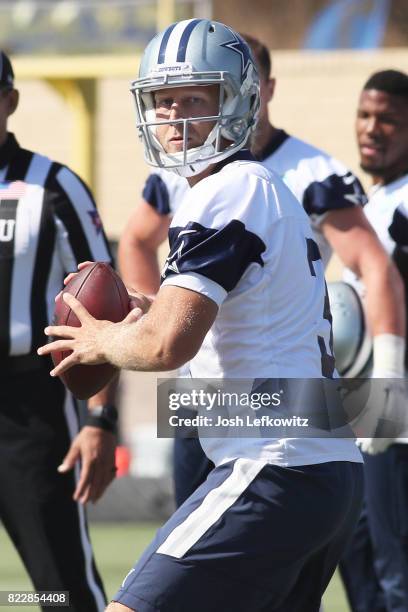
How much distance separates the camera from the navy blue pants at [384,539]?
5.24m

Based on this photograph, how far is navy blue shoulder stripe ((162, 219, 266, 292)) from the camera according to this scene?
309 centimetres

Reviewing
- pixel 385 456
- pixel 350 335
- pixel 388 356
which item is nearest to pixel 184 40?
pixel 388 356

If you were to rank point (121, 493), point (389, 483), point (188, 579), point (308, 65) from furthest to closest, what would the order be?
point (308, 65) → point (121, 493) → point (389, 483) → point (188, 579)

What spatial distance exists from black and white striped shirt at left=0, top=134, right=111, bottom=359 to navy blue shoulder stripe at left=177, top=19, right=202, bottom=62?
3.89 feet

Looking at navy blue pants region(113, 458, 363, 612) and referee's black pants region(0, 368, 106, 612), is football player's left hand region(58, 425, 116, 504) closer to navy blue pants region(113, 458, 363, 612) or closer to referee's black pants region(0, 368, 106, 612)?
referee's black pants region(0, 368, 106, 612)

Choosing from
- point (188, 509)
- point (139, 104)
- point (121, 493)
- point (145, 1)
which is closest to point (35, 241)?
point (139, 104)

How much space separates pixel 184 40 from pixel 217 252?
0.66 metres

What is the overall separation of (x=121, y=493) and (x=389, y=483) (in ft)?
16.8

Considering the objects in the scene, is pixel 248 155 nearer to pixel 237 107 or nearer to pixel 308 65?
pixel 237 107

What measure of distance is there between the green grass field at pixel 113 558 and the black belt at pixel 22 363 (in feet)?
6.23

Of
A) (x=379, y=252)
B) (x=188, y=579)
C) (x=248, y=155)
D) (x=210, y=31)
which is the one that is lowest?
(x=188, y=579)

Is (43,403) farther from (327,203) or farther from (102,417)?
(327,203)

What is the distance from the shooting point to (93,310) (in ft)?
11.1

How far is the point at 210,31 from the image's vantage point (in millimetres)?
3527
